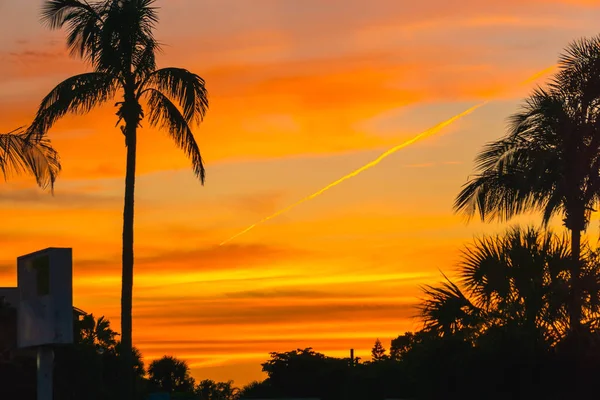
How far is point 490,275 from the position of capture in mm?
26469

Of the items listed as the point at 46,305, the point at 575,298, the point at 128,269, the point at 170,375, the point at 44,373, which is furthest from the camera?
the point at 170,375

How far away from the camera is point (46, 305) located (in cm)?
1427

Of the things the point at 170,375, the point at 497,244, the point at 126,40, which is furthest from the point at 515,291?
the point at 170,375

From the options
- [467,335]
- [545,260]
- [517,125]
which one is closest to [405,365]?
→ [467,335]

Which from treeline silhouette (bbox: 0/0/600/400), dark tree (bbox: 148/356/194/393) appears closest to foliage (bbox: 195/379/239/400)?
dark tree (bbox: 148/356/194/393)

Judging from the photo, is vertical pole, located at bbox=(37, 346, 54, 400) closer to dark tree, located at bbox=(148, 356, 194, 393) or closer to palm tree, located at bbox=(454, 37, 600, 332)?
palm tree, located at bbox=(454, 37, 600, 332)

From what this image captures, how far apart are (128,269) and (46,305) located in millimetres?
15140

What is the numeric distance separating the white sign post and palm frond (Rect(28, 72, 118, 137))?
14320mm

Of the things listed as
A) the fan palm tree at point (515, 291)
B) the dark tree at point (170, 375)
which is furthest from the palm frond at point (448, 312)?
the dark tree at point (170, 375)

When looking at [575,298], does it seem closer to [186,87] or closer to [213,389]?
[186,87]

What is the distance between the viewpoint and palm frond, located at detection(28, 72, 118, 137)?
29.0 metres

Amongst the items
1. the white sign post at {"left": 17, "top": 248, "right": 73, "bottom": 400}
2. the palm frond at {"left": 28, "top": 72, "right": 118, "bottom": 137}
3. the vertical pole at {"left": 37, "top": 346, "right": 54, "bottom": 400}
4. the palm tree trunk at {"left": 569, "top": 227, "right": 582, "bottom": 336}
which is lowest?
the vertical pole at {"left": 37, "top": 346, "right": 54, "bottom": 400}

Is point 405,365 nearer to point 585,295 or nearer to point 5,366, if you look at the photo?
point 585,295

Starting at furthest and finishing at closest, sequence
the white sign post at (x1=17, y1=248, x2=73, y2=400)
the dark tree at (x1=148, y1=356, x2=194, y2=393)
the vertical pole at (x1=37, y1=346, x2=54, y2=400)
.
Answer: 1. the dark tree at (x1=148, y1=356, x2=194, y2=393)
2. the vertical pole at (x1=37, y1=346, x2=54, y2=400)
3. the white sign post at (x1=17, y1=248, x2=73, y2=400)
